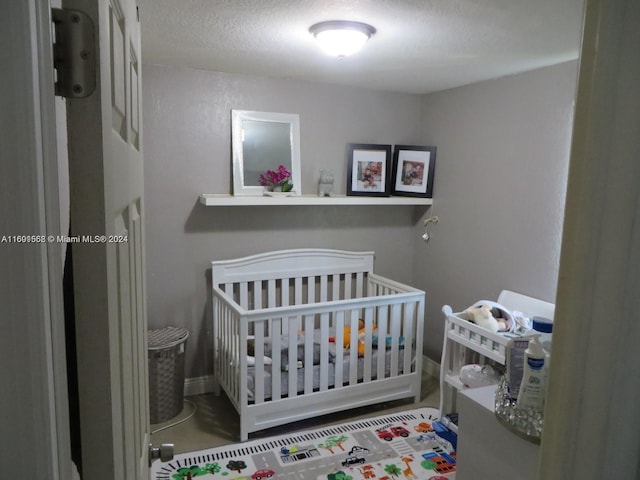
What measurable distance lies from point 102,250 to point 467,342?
7.71 feet

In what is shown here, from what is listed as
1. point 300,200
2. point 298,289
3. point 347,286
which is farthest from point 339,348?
point 300,200

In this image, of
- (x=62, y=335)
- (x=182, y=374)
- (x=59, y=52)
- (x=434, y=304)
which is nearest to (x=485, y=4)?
(x=59, y=52)

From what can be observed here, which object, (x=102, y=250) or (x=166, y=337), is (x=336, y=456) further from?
(x=102, y=250)

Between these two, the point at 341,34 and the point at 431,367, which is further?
the point at 431,367

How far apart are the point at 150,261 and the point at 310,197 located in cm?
115

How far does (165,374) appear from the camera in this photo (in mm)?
2746

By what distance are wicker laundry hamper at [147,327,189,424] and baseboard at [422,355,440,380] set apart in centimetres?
186

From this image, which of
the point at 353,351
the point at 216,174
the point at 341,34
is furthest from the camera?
the point at 216,174

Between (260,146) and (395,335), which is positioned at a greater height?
(260,146)

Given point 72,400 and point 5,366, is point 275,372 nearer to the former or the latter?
point 72,400

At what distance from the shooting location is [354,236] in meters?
3.57

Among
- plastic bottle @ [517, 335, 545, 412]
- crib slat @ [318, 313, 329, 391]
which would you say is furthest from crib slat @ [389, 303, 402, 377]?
plastic bottle @ [517, 335, 545, 412]

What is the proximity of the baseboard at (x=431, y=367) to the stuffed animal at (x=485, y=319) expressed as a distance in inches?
38.3

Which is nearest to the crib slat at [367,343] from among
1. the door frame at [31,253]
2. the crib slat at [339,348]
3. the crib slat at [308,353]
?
the crib slat at [339,348]
